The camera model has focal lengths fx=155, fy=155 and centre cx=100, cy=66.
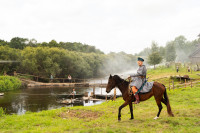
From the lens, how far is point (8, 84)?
38.3 metres

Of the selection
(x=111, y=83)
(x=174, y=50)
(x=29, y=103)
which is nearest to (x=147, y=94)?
(x=111, y=83)

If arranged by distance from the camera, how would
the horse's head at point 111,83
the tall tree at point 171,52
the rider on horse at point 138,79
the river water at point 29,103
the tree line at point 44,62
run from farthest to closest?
the tall tree at point 171,52, the tree line at point 44,62, the river water at point 29,103, the horse's head at point 111,83, the rider on horse at point 138,79

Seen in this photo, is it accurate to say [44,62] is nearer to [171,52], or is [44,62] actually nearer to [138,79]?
[138,79]

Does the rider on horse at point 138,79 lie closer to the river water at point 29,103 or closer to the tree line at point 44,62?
the river water at point 29,103

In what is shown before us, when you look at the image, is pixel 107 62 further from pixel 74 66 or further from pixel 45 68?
pixel 45 68

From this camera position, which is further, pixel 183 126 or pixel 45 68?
pixel 45 68

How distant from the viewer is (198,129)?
265 inches

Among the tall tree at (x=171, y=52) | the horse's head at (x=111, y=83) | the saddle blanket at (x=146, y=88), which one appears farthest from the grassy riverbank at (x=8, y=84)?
the tall tree at (x=171, y=52)

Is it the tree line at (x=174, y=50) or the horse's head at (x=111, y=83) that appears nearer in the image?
the horse's head at (x=111, y=83)

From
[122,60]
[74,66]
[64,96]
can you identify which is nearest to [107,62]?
[122,60]

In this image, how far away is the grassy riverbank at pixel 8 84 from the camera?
1453 inches

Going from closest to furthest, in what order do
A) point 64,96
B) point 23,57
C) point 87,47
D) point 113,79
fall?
point 113,79 < point 64,96 < point 23,57 < point 87,47

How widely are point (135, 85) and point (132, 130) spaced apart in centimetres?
261

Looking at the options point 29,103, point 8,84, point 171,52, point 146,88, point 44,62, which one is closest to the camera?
point 146,88
